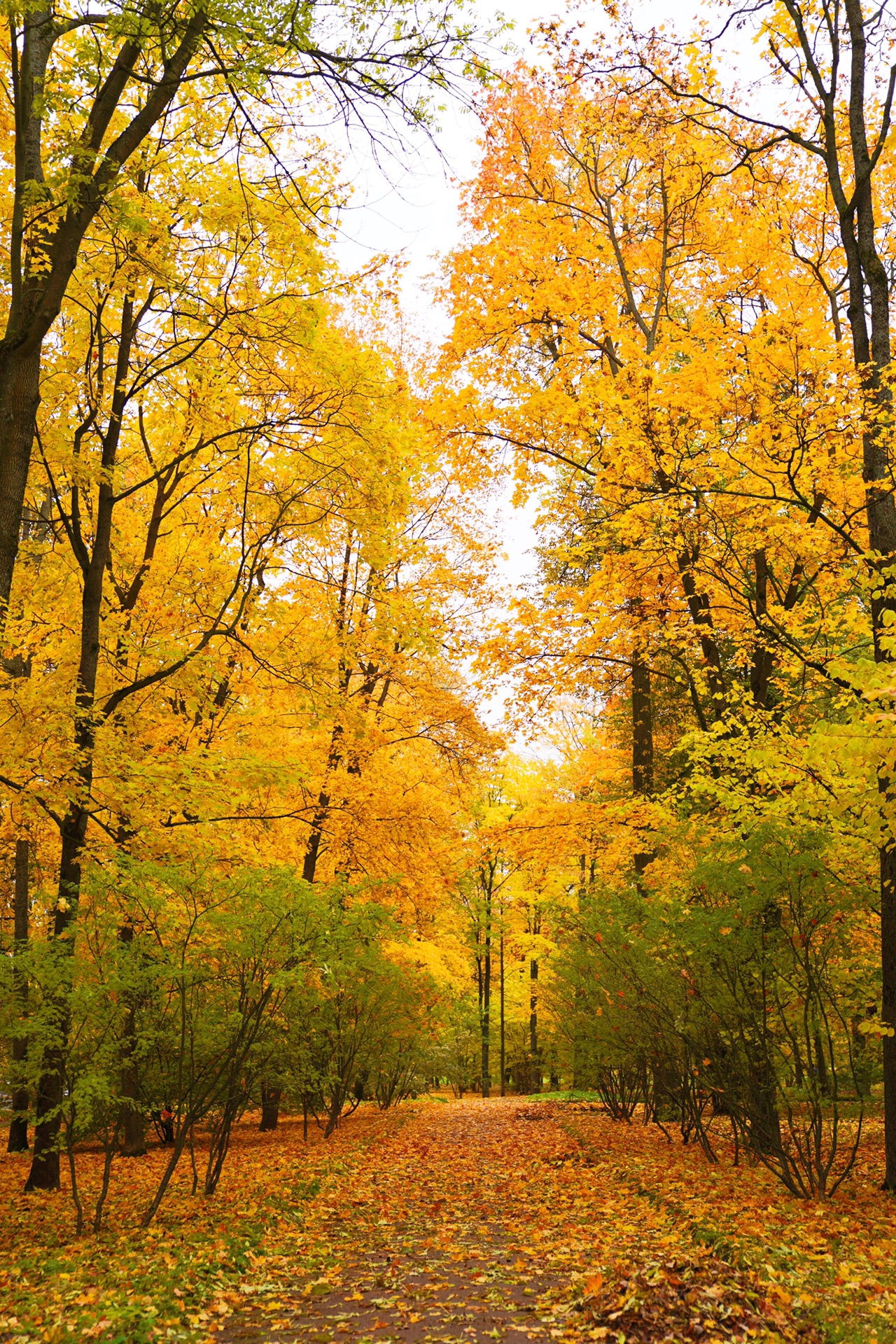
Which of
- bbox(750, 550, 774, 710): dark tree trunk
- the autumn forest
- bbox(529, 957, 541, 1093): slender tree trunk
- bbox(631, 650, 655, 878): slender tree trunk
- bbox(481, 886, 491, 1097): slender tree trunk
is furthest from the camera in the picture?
bbox(481, 886, 491, 1097): slender tree trunk

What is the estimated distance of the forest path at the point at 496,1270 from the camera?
3725mm

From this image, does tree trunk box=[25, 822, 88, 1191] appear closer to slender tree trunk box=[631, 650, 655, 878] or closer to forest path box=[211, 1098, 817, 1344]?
forest path box=[211, 1098, 817, 1344]

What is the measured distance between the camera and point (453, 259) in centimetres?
1118

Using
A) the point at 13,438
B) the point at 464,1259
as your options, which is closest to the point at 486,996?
the point at 464,1259

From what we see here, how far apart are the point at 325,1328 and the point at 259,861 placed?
4896 millimetres

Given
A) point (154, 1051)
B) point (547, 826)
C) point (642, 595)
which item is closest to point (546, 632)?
point (642, 595)

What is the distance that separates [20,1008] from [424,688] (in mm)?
7579

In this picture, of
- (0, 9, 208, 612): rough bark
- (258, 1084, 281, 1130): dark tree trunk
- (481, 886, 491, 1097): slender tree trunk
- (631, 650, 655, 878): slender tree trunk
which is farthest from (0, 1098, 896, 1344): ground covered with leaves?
(481, 886, 491, 1097): slender tree trunk

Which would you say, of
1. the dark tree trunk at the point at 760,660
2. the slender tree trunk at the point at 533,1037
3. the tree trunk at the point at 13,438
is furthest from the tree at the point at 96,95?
the slender tree trunk at the point at 533,1037

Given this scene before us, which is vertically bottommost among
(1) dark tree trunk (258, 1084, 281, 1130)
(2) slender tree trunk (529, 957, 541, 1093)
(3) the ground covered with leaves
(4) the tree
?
(2) slender tree trunk (529, 957, 541, 1093)

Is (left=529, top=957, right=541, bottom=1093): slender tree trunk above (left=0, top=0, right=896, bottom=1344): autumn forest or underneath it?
underneath

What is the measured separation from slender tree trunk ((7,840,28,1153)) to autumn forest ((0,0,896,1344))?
43 mm

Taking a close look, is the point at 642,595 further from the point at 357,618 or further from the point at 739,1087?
the point at 739,1087

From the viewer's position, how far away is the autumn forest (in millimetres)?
5152
